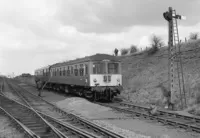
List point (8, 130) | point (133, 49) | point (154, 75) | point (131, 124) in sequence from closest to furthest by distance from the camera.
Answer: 1. point (8, 130)
2. point (131, 124)
3. point (154, 75)
4. point (133, 49)

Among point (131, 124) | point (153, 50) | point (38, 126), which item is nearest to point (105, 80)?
point (131, 124)

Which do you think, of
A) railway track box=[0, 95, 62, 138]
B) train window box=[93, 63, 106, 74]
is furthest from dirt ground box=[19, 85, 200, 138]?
train window box=[93, 63, 106, 74]

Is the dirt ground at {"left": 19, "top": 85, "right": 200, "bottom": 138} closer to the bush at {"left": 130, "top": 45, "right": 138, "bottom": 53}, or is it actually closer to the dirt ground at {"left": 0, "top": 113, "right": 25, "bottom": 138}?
the dirt ground at {"left": 0, "top": 113, "right": 25, "bottom": 138}

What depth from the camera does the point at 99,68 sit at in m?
17.5

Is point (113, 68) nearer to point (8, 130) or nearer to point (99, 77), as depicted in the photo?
point (99, 77)

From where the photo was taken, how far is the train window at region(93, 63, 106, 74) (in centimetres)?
1728

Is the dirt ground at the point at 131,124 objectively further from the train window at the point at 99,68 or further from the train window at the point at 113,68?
the train window at the point at 113,68

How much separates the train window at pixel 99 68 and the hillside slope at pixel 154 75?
12.4 feet

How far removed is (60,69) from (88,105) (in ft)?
35.0

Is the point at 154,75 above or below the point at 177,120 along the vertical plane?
above

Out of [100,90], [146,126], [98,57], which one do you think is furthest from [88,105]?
[146,126]

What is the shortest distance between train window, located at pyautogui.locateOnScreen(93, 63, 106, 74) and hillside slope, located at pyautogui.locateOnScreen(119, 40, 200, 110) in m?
3.77

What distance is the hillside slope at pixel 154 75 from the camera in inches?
691

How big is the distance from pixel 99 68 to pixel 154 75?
8.70 m
